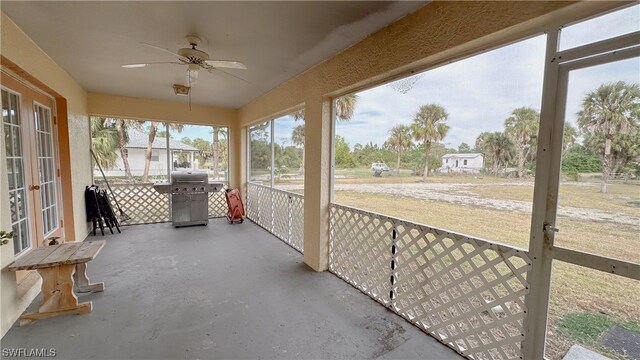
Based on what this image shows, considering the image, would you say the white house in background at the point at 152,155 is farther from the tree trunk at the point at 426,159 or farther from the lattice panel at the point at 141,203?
the tree trunk at the point at 426,159

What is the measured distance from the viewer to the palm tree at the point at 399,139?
2389 mm

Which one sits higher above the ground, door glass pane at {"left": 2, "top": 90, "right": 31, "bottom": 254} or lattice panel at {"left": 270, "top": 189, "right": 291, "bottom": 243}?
door glass pane at {"left": 2, "top": 90, "right": 31, "bottom": 254}

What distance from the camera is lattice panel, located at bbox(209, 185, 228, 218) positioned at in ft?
20.4

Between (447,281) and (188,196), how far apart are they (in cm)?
485

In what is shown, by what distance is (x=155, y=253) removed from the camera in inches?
150

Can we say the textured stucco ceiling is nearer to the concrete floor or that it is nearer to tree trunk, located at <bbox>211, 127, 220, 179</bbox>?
the concrete floor

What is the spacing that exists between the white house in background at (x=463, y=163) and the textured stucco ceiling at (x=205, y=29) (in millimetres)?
1135

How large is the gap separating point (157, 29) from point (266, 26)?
968 mm

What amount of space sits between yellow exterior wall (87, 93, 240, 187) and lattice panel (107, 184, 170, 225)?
1430mm

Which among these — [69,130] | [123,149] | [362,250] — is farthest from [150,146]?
[362,250]

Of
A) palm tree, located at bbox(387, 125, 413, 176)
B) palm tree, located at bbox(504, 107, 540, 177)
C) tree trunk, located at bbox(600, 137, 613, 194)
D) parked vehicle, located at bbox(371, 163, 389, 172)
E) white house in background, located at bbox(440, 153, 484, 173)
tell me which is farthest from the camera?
parked vehicle, located at bbox(371, 163, 389, 172)

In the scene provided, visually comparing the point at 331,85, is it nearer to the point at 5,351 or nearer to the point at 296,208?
the point at 296,208

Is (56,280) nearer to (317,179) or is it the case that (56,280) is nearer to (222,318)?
(222,318)

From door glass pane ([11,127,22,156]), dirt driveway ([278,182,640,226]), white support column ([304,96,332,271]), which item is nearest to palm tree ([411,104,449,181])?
dirt driveway ([278,182,640,226])
